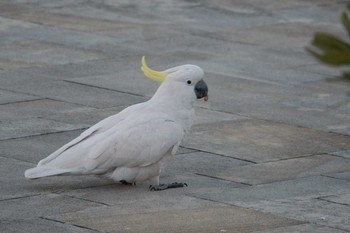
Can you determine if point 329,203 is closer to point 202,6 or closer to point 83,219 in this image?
point 83,219

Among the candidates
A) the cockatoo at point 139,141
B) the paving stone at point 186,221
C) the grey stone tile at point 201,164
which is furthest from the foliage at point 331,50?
the grey stone tile at point 201,164

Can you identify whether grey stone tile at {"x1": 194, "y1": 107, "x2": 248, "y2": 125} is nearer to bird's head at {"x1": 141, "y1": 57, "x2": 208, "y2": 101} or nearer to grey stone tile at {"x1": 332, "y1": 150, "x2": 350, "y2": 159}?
grey stone tile at {"x1": 332, "y1": 150, "x2": 350, "y2": 159}

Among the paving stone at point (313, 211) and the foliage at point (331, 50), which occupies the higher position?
the foliage at point (331, 50)

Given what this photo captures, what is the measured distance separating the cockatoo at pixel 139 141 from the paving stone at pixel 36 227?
639 mm

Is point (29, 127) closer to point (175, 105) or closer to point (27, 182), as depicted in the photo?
point (27, 182)

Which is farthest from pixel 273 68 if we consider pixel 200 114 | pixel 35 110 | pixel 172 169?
pixel 172 169

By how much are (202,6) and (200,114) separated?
21.7 feet

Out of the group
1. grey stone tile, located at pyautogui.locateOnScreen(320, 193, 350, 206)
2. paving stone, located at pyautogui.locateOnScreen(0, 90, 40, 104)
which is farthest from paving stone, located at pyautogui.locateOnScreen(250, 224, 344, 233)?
paving stone, located at pyautogui.locateOnScreen(0, 90, 40, 104)

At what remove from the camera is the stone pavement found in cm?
755

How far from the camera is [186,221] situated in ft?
23.9

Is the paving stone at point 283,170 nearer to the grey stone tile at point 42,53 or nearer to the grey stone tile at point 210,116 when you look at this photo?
the grey stone tile at point 210,116

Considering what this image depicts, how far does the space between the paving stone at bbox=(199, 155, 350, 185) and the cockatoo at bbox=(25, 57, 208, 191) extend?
Answer: 761 millimetres

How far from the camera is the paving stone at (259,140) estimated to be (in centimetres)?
959

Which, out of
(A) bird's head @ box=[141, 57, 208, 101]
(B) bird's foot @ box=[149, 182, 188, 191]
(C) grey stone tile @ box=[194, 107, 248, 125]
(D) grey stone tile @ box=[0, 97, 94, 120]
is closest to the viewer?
(A) bird's head @ box=[141, 57, 208, 101]
